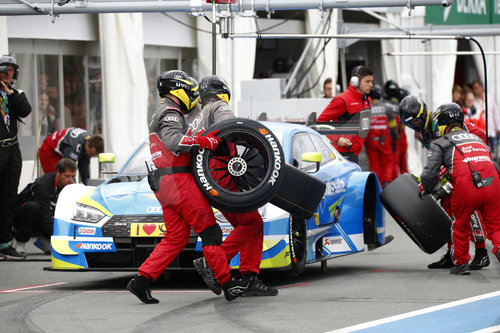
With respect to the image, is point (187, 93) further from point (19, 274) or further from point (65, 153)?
point (65, 153)

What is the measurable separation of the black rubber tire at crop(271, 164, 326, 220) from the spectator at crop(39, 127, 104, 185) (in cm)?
519

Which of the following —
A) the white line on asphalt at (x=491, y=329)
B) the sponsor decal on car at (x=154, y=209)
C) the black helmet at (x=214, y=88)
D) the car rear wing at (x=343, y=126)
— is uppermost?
the black helmet at (x=214, y=88)

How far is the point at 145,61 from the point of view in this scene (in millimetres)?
20234

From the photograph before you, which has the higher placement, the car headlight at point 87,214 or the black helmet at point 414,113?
the black helmet at point 414,113

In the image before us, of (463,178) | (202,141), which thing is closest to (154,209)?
(202,141)

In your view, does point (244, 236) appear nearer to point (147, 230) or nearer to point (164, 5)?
point (147, 230)

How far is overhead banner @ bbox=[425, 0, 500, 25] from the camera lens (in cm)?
2525

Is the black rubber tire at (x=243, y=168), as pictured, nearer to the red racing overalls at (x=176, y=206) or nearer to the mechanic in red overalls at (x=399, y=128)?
the red racing overalls at (x=176, y=206)

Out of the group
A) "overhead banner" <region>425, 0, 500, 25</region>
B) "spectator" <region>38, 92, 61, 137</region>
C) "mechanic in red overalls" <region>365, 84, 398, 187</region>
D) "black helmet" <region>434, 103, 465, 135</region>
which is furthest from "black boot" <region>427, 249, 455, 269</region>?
"overhead banner" <region>425, 0, 500, 25</region>

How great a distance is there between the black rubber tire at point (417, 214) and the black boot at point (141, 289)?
3386mm

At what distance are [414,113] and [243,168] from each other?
2.79m

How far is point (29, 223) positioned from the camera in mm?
12344

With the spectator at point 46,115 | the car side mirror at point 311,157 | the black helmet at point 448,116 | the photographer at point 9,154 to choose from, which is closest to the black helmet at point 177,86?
the car side mirror at point 311,157

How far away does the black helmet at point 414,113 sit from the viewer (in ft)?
35.5
